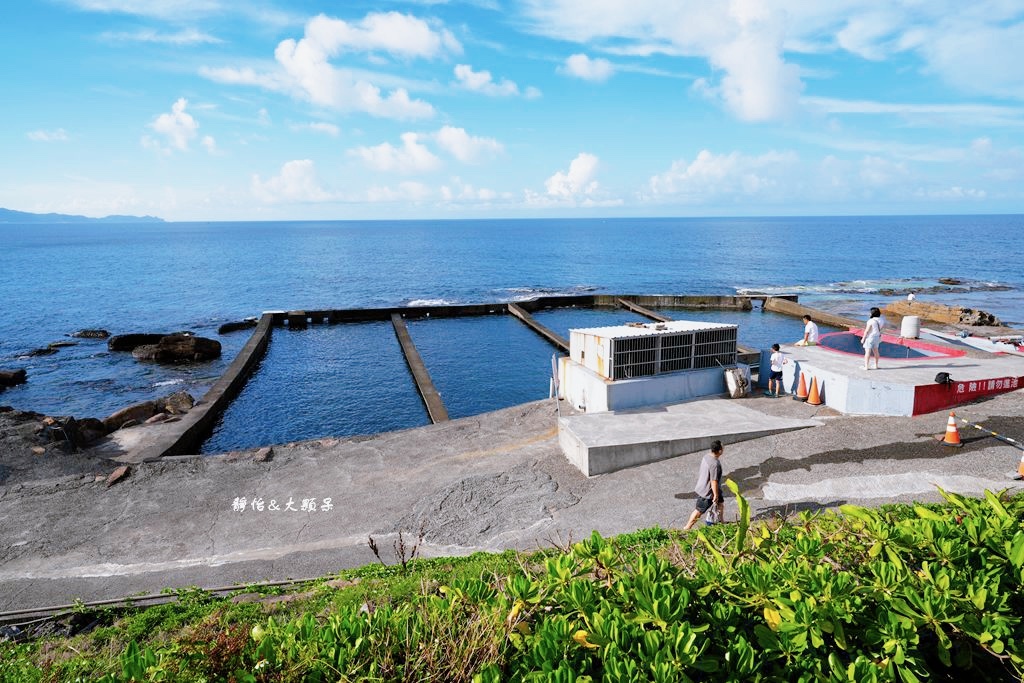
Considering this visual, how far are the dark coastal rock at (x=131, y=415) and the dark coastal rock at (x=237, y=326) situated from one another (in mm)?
22405

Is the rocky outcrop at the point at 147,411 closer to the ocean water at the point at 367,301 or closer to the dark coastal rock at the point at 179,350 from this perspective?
the ocean water at the point at 367,301

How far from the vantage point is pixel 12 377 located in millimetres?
35281

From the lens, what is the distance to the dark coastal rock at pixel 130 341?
142 ft

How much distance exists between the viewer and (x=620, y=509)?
12188mm

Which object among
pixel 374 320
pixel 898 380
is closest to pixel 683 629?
pixel 898 380

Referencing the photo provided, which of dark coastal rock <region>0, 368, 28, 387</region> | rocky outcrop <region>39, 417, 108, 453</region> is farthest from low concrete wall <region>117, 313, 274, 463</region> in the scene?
dark coastal rock <region>0, 368, 28, 387</region>

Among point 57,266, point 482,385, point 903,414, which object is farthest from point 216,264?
point 903,414

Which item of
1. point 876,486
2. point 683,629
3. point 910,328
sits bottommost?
point 876,486

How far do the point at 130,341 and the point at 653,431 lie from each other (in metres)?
43.0

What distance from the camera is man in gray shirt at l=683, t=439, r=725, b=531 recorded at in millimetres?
10258

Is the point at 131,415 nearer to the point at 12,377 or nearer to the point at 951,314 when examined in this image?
the point at 12,377

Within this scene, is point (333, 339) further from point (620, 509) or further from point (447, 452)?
point (620, 509)

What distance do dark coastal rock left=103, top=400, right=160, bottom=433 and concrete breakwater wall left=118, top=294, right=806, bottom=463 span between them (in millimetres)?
2396

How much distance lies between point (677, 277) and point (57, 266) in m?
116
